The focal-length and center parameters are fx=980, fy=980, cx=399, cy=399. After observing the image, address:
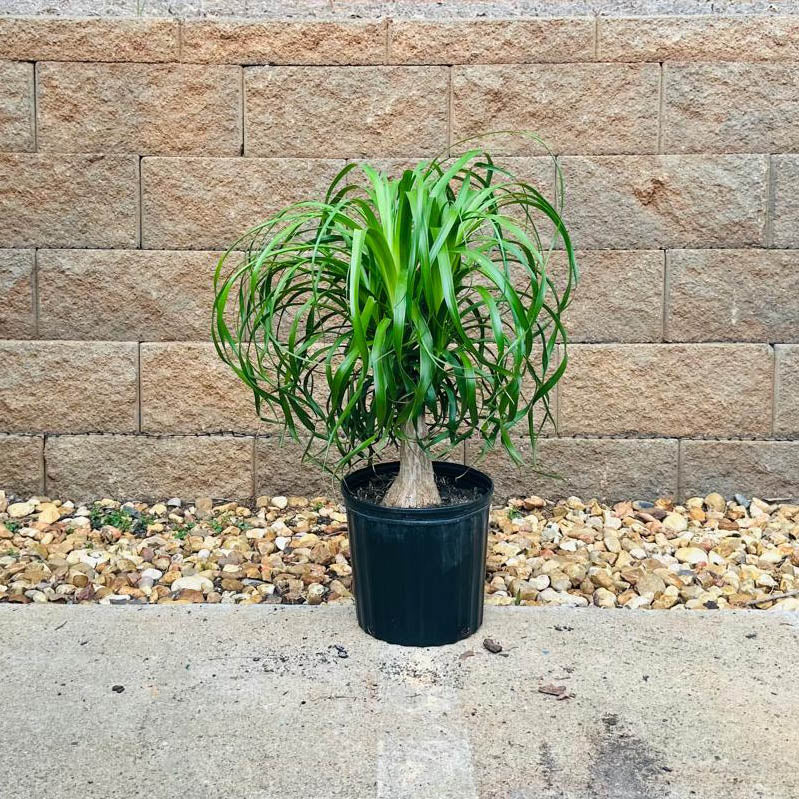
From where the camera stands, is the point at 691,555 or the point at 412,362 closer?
the point at 412,362

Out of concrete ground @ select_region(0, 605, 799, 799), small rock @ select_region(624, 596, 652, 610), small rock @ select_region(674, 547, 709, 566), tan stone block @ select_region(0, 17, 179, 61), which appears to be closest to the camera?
concrete ground @ select_region(0, 605, 799, 799)

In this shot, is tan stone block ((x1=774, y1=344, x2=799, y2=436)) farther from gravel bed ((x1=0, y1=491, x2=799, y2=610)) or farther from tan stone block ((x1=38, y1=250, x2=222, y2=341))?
tan stone block ((x1=38, y1=250, x2=222, y2=341))

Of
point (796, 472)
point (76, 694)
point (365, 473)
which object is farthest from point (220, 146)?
point (796, 472)

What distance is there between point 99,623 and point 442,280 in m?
1.39

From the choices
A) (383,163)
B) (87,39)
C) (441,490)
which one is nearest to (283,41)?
(383,163)

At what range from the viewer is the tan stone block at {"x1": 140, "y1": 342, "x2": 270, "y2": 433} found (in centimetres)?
365

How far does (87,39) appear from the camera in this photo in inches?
139

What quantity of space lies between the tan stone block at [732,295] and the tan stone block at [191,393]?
5.33ft

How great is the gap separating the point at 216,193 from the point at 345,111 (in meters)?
0.56

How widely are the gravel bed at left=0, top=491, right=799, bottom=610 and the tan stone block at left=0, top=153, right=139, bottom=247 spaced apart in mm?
988

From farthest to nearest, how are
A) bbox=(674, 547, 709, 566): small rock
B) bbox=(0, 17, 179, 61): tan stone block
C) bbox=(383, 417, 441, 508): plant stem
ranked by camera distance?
1. bbox=(0, 17, 179, 61): tan stone block
2. bbox=(674, 547, 709, 566): small rock
3. bbox=(383, 417, 441, 508): plant stem

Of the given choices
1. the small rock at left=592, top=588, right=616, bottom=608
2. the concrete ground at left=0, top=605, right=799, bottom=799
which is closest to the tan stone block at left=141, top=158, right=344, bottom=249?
the concrete ground at left=0, top=605, right=799, bottom=799

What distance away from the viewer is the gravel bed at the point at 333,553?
3059 millimetres

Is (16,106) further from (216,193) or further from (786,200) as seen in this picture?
(786,200)
